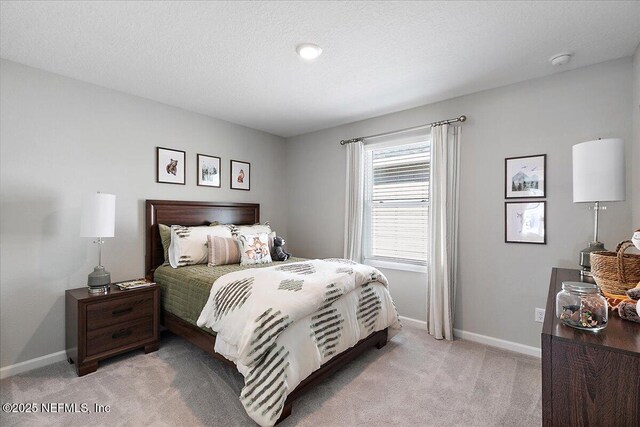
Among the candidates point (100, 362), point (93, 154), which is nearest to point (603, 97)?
point (93, 154)

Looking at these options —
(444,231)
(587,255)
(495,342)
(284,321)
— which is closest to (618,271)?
(587,255)

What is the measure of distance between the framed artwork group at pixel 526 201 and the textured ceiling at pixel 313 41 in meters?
0.76

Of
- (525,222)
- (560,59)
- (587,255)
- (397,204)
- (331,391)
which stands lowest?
(331,391)

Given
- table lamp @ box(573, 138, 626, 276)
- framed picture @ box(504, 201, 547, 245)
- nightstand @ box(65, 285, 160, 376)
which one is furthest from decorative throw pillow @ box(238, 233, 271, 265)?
table lamp @ box(573, 138, 626, 276)

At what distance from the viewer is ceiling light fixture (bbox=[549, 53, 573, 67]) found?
2.20 meters

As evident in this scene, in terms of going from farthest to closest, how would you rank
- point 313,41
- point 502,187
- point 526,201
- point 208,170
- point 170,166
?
point 208,170 < point 170,166 < point 502,187 < point 526,201 < point 313,41

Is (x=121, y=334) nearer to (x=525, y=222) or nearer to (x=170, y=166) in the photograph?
(x=170, y=166)

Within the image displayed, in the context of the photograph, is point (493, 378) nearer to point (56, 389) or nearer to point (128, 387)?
point (128, 387)

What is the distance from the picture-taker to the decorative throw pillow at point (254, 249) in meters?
3.03

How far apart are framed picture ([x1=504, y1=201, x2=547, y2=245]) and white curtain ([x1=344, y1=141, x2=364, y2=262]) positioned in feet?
5.13

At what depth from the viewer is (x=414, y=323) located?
331 centimetres

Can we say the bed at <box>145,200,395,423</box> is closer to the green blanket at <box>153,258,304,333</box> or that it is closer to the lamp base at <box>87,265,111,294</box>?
the green blanket at <box>153,258,304,333</box>

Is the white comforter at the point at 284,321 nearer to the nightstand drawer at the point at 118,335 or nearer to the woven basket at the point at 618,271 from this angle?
the nightstand drawer at the point at 118,335

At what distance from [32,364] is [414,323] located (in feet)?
11.6
